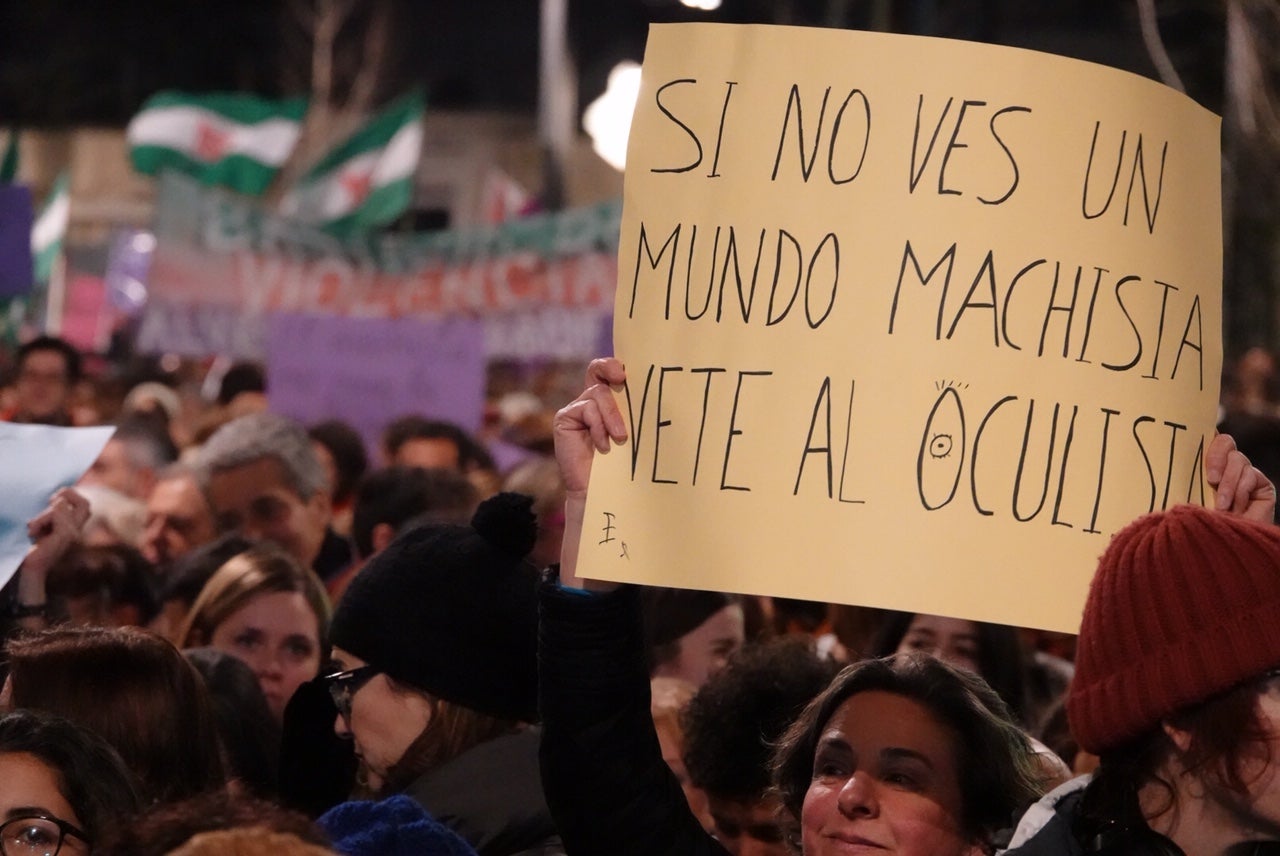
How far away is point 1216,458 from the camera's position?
3.13 meters

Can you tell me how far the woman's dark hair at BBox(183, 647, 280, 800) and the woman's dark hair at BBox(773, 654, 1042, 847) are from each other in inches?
59.2

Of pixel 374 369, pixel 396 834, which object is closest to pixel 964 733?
pixel 396 834

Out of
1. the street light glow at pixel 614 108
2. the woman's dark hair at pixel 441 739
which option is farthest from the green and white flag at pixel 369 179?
the woman's dark hair at pixel 441 739

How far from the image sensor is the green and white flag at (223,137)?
18.2 m

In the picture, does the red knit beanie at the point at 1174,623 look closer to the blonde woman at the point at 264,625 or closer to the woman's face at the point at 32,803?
the woman's face at the point at 32,803

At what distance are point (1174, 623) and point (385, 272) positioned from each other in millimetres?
11539

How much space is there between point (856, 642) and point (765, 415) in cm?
256

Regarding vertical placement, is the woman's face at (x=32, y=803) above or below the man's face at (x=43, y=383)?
below

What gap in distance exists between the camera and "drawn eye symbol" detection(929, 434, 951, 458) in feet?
9.69

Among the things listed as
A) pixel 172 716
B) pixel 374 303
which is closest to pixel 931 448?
pixel 172 716

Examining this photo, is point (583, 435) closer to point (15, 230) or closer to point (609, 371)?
point (609, 371)

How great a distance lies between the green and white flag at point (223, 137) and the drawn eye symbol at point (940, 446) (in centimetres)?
1576

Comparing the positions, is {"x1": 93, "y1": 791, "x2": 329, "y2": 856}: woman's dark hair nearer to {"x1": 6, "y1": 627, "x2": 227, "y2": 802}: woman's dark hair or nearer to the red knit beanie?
the red knit beanie
